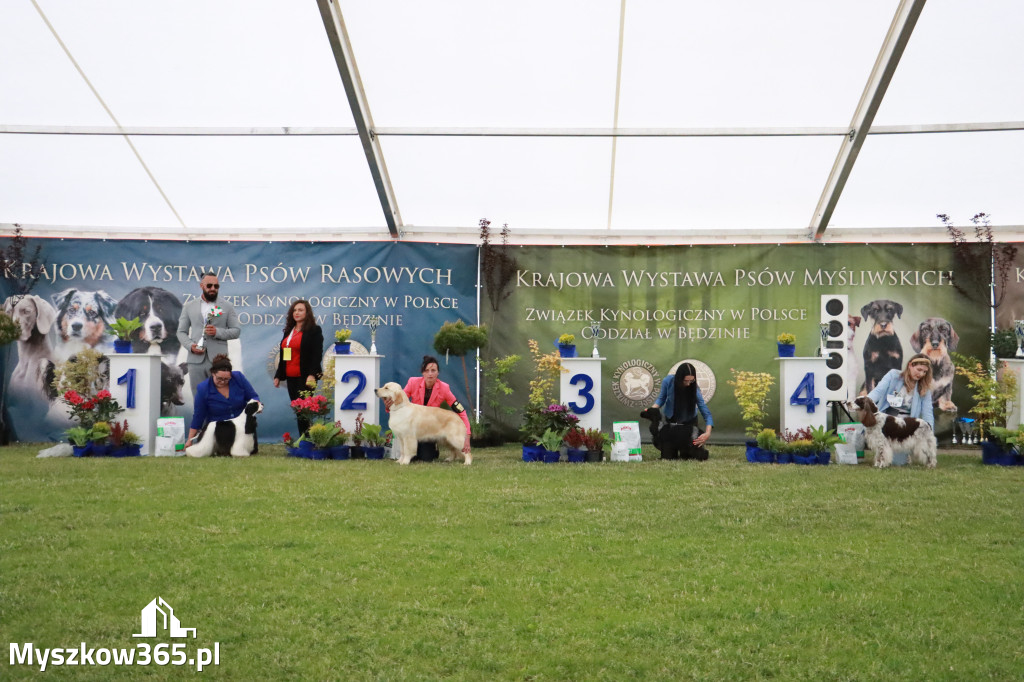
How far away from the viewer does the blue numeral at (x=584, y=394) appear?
9.02 metres

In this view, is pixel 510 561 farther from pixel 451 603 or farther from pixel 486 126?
pixel 486 126

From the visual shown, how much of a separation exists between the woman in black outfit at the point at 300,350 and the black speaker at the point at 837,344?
6.12 meters

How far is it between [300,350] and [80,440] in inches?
92.4

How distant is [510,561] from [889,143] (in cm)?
778

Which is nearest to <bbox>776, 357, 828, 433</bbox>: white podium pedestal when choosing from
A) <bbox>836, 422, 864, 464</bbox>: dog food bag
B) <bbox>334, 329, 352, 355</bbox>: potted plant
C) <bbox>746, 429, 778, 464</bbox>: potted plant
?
<bbox>836, 422, 864, 464</bbox>: dog food bag

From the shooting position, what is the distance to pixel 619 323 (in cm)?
1102

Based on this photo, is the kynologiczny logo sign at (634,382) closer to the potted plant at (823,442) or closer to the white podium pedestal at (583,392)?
the white podium pedestal at (583,392)

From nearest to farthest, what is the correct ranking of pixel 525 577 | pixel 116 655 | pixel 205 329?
pixel 116 655 < pixel 525 577 < pixel 205 329

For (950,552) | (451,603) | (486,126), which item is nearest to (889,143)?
(486,126)

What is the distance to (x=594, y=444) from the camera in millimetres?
8445

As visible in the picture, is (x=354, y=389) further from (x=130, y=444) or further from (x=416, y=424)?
(x=130, y=444)

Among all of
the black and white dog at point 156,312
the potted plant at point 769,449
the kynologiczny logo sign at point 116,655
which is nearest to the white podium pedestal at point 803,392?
the potted plant at point 769,449

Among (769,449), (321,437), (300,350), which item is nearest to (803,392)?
(769,449)

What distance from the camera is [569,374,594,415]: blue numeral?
9016 millimetres
